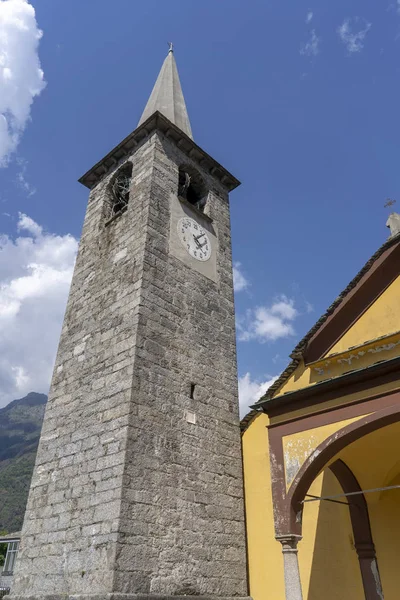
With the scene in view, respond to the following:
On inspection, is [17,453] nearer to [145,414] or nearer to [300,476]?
[145,414]

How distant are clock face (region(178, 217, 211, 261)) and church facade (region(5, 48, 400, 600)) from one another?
42mm

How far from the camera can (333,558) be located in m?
6.29

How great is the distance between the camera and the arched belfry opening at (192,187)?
9281 mm

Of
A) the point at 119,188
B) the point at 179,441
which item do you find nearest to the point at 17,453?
the point at 119,188

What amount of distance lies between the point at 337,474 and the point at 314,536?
2.91ft

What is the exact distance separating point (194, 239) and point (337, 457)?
4508mm

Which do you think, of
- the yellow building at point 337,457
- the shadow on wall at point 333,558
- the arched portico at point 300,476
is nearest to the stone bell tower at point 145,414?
the yellow building at point 337,457

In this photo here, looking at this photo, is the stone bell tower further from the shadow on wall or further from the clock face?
the shadow on wall

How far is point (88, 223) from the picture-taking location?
9.45m

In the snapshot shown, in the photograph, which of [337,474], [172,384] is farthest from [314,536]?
[172,384]

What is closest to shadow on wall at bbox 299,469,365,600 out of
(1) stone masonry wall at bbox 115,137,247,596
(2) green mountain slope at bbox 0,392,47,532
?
(1) stone masonry wall at bbox 115,137,247,596

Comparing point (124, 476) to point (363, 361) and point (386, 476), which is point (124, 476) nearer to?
point (363, 361)

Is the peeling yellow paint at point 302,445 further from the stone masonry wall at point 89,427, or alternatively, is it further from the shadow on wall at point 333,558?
the stone masonry wall at point 89,427

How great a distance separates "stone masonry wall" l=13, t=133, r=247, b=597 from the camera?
5336 mm
